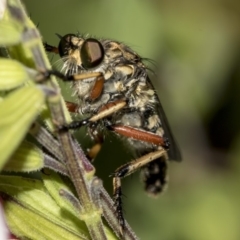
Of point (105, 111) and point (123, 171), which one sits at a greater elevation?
point (105, 111)

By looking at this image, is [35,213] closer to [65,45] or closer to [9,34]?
[9,34]

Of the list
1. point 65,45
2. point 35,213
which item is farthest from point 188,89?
point 35,213

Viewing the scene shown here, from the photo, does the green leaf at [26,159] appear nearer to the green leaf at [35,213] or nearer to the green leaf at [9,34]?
the green leaf at [35,213]

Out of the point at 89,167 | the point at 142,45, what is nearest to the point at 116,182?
the point at 89,167

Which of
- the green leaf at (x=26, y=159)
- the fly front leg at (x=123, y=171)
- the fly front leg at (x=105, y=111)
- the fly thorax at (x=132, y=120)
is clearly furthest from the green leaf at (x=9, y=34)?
the fly thorax at (x=132, y=120)

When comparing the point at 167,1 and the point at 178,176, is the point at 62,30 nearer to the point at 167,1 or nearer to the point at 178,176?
the point at 167,1

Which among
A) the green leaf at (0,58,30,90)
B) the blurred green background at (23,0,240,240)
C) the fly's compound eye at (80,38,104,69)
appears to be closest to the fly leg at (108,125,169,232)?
the fly's compound eye at (80,38,104,69)

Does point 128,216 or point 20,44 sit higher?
point 20,44
